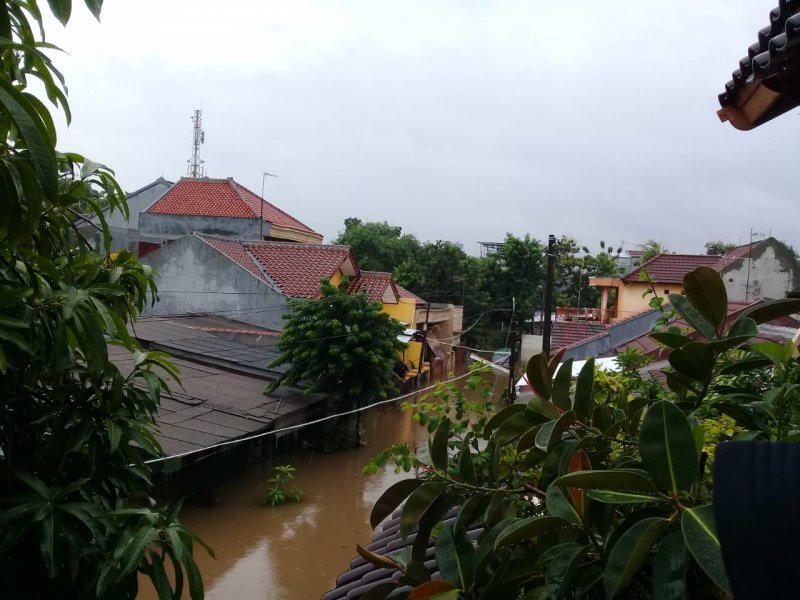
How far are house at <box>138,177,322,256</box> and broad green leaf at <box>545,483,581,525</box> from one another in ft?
57.1

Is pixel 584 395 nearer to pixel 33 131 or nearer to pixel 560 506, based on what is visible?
pixel 560 506

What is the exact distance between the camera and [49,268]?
1645 mm

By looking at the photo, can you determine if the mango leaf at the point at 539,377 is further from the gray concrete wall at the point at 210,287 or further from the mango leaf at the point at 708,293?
the gray concrete wall at the point at 210,287

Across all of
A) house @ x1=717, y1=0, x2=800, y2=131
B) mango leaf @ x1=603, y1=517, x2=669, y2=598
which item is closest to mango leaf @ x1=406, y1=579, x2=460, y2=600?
mango leaf @ x1=603, y1=517, x2=669, y2=598

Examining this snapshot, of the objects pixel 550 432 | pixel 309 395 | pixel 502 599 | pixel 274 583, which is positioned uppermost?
pixel 550 432

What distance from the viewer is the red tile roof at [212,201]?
18438 mm

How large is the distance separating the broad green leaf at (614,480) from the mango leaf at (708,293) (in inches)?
19.4

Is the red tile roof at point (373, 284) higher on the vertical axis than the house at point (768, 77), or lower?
lower

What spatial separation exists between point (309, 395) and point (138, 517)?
9813mm

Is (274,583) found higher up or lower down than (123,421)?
lower down

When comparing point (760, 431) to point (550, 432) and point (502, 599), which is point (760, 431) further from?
point (502, 599)

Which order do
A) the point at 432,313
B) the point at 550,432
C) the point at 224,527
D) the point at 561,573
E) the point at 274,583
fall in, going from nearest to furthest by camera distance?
1. the point at 561,573
2. the point at 550,432
3. the point at 274,583
4. the point at 224,527
5. the point at 432,313

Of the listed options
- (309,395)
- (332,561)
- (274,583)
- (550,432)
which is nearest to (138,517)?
(550,432)

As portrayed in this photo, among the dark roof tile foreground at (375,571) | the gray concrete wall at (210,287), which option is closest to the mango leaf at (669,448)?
the dark roof tile foreground at (375,571)
